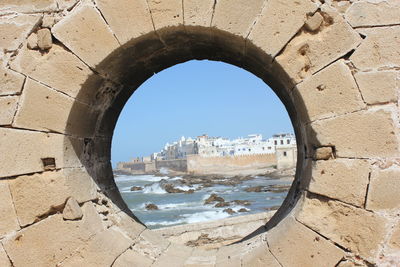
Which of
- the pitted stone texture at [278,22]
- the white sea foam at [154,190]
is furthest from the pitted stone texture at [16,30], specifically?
the white sea foam at [154,190]

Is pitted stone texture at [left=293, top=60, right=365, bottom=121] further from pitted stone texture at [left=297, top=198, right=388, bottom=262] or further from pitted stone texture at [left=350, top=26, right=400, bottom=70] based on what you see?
pitted stone texture at [left=297, top=198, right=388, bottom=262]

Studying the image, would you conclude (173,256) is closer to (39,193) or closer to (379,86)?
(39,193)

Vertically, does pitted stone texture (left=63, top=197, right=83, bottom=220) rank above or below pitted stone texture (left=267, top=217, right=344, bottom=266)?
above

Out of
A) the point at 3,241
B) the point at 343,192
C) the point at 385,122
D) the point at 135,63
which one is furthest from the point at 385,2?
the point at 3,241

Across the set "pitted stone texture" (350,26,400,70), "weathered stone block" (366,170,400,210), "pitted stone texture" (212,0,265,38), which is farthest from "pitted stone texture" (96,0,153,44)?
"weathered stone block" (366,170,400,210)

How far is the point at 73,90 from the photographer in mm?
2951

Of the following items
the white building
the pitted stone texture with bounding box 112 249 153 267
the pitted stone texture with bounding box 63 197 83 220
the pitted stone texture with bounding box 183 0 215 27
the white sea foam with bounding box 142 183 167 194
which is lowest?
the white sea foam with bounding box 142 183 167 194

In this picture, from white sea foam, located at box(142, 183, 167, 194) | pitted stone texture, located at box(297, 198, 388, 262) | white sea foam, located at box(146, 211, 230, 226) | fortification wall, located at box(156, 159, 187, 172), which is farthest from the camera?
fortification wall, located at box(156, 159, 187, 172)

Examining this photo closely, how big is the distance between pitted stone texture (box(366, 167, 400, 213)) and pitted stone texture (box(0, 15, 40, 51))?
286 cm

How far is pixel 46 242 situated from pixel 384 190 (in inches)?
100

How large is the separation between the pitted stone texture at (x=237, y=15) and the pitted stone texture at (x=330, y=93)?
2.01 ft

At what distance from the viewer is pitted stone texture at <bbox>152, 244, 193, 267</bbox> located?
125 inches

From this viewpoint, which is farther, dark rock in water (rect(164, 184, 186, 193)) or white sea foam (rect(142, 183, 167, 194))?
white sea foam (rect(142, 183, 167, 194))

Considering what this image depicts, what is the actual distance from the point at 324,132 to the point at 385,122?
1.38 feet
